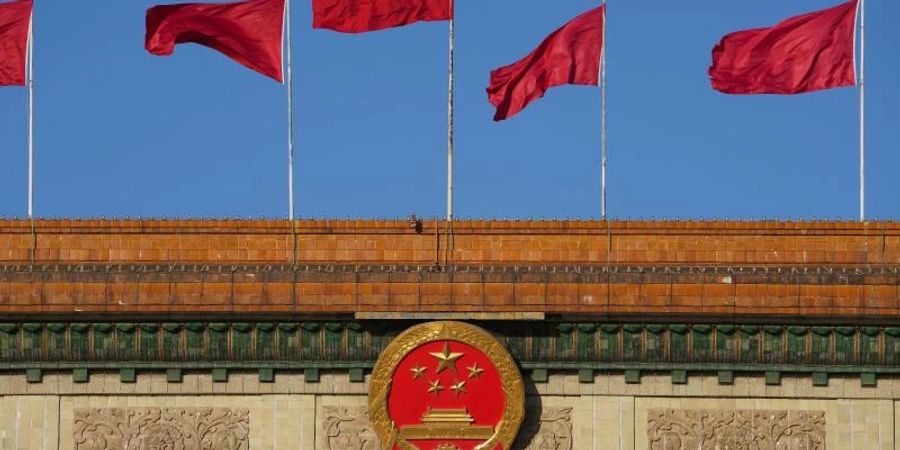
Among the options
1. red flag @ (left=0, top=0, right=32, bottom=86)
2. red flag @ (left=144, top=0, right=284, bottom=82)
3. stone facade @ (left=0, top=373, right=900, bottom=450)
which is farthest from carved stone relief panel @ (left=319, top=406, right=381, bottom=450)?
red flag @ (left=0, top=0, right=32, bottom=86)

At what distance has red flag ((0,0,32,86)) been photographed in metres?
37.1

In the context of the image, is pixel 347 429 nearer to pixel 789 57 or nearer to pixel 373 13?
pixel 373 13

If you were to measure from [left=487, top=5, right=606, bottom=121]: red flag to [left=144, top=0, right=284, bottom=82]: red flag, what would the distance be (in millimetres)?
3293

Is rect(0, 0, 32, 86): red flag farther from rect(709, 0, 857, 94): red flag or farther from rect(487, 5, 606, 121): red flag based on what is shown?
rect(709, 0, 857, 94): red flag

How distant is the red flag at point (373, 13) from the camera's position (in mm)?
36781

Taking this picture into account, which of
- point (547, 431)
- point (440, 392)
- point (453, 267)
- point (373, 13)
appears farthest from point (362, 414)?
point (373, 13)

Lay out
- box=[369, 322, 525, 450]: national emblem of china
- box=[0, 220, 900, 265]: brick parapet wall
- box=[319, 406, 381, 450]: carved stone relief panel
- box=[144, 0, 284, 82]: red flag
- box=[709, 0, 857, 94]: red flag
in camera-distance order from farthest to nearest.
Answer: box=[709, 0, 857, 94]: red flag, box=[144, 0, 284, 82]: red flag, box=[0, 220, 900, 265]: brick parapet wall, box=[319, 406, 381, 450]: carved stone relief panel, box=[369, 322, 525, 450]: national emblem of china

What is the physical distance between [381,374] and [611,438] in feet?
10.5

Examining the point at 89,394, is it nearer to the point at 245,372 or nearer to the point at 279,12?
the point at 245,372

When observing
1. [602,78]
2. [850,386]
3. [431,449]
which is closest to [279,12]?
[602,78]

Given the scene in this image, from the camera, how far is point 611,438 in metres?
33.5

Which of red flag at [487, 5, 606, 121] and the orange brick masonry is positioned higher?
red flag at [487, 5, 606, 121]

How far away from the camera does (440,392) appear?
3353 cm

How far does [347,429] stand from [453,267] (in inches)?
104
